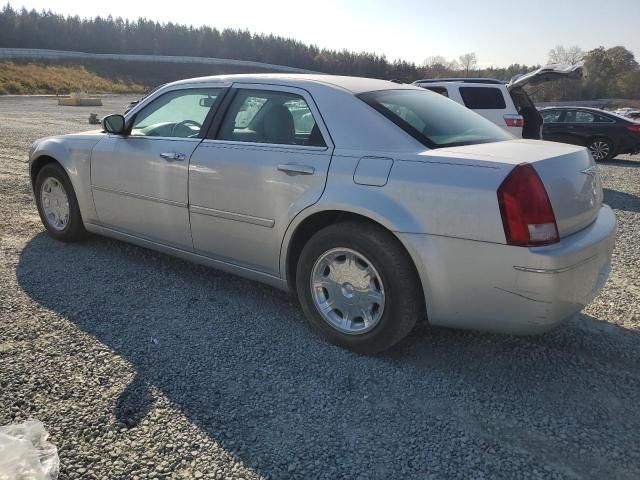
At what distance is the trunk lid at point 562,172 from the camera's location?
2570mm

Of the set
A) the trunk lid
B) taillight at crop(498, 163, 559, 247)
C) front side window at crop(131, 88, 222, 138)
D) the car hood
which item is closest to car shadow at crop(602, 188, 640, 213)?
the car hood

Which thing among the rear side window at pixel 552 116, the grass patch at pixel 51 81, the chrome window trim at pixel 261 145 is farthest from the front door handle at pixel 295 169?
the grass patch at pixel 51 81

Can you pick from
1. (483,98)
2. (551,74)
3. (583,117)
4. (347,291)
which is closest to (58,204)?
(347,291)

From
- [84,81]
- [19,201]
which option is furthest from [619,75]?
[19,201]

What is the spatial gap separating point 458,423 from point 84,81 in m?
63.1

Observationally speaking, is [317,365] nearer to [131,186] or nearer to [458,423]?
[458,423]

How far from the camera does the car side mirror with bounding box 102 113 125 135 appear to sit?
4.13m

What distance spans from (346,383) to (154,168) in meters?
2.18

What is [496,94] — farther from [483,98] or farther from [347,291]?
[347,291]

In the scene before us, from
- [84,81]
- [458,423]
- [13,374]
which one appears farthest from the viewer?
[84,81]

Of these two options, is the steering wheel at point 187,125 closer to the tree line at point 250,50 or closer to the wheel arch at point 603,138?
the wheel arch at point 603,138

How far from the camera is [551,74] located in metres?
9.79

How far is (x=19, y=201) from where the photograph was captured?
6355 mm

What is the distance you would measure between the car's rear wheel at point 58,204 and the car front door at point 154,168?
42cm
